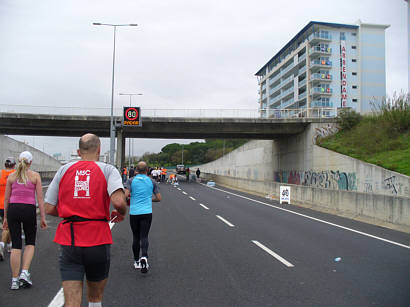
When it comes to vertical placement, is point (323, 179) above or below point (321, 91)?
below

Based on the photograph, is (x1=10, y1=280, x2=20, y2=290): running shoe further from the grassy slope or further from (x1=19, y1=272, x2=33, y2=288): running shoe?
the grassy slope

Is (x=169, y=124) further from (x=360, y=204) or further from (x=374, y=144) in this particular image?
(x=360, y=204)

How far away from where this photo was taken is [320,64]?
6881 centimetres

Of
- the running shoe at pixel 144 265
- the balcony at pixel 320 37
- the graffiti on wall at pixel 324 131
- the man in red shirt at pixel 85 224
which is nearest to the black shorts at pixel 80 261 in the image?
the man in red shirt at pixel 85 224

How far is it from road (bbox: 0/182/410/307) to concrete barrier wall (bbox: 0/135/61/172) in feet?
84.6

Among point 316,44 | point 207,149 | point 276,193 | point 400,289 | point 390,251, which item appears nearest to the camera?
point 400,289

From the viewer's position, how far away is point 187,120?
34.8 m

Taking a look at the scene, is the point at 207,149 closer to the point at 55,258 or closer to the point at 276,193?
the point at 276,193

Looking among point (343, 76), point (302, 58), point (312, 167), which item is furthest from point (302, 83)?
point (312, 167)

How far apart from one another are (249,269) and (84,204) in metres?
3.93

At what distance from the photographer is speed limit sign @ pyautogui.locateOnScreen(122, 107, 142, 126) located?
3234 centimetres

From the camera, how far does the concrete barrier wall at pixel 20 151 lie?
32656 mm

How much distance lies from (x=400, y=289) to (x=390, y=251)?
114 inches

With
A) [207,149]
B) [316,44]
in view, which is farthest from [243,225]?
[207,149]
